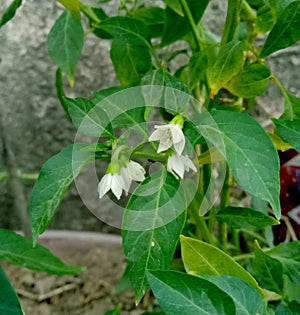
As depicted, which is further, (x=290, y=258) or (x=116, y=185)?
(x=290, y=258)

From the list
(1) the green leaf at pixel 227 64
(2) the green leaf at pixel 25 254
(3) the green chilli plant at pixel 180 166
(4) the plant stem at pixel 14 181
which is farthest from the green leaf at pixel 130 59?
(4) the plant stem at pixel 14 181

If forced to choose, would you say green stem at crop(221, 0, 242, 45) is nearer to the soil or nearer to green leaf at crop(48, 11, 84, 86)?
green leaf at crop(48, 11, 84, 86)

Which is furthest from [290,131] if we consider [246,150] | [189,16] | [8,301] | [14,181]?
[14,181]

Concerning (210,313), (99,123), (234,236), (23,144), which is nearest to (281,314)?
A: (210,313)

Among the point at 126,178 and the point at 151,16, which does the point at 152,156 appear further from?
the point at 151,16

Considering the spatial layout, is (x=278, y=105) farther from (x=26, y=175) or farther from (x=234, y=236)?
(x=26, y=175)

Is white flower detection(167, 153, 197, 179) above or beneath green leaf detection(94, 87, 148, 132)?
beneath

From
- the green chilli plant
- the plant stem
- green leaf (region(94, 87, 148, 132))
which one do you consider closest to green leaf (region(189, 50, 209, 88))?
the green chilli plant
